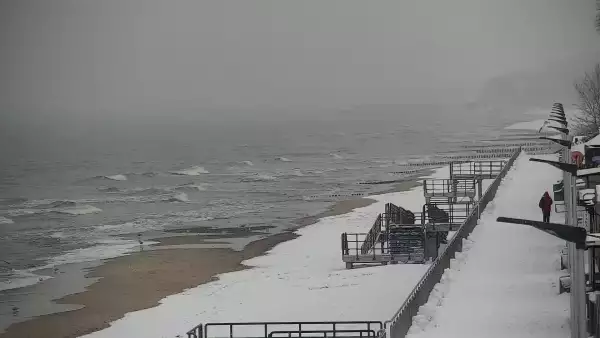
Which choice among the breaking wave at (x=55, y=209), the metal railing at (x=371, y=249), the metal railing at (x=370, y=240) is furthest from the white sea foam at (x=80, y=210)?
the metal railing at (x=371, y=249)

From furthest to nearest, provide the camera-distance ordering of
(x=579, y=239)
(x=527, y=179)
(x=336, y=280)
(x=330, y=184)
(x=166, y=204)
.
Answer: (x=330, y=184) < (x=166, y=204) < (x=527, y=179) < (x=336, y=280) < (x=579, y=239)

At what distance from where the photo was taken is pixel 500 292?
809 inches

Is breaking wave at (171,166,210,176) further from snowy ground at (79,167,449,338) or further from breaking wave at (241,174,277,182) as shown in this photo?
snowy ground at (79,167,449,338)

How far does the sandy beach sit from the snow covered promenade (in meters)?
11.1

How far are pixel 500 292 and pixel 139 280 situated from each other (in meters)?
17.8

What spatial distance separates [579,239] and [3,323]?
2372cm

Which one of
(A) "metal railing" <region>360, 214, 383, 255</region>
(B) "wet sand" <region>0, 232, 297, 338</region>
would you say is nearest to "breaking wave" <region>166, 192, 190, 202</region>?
(B) "wet sand" <region>0, 232, 297, 338</region>

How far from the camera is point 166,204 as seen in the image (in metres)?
69.2

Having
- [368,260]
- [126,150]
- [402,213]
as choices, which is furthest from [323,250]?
[126,150]

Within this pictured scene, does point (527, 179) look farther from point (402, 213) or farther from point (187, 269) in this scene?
point (187, 269)

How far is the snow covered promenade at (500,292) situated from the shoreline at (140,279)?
11.0 meters

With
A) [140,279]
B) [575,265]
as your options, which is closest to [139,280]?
[140,279]

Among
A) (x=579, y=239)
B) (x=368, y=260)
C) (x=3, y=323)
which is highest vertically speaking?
(x=579, y=239)

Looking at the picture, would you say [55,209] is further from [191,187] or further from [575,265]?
[575,265]
